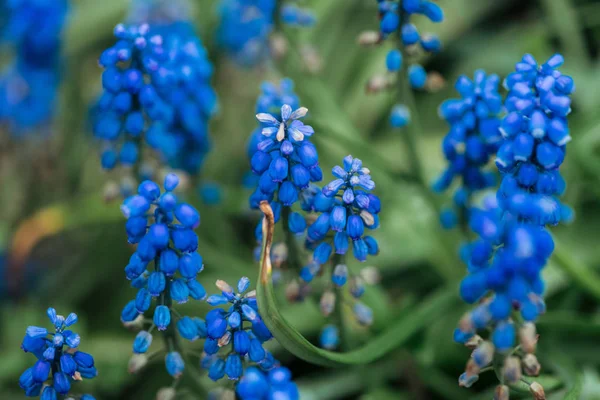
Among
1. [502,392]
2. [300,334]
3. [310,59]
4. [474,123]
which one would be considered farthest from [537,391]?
[310,59]

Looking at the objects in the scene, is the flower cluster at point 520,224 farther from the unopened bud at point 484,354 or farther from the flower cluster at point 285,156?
the flower cluster at point 285,156

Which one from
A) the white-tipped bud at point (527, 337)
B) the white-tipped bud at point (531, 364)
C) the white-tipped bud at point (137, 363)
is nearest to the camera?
the white-tipped bud at point (527, 337)

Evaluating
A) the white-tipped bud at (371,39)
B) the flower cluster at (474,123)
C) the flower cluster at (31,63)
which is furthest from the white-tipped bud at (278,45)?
the flower cluster at (31,63)

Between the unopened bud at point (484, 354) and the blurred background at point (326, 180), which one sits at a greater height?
the blurred background at point (326, 180)

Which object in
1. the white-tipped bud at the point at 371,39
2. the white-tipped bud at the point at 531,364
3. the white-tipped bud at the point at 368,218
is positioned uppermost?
the white-tipped bud at the point at 371,39

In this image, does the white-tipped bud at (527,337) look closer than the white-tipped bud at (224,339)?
Yes

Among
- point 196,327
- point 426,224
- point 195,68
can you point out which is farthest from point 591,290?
point 195,68

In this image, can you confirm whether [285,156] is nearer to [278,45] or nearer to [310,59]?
[278,45]
